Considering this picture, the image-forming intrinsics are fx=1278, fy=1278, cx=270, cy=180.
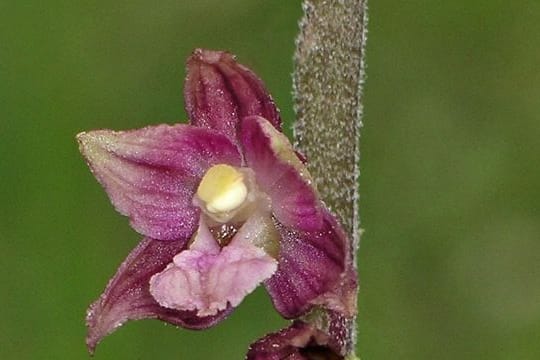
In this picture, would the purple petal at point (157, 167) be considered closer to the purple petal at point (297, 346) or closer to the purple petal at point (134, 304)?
the purple petal at point (134, 304)

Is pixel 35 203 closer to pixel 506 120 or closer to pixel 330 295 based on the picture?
pixel 506 120

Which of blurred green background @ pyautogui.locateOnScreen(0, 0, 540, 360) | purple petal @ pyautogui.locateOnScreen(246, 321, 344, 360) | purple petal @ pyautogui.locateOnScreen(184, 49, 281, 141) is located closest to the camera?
purple petal @ pyautogui.locateOnScreen(246, 321, 344, 360)

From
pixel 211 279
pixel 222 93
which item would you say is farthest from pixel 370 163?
pixel 211 279

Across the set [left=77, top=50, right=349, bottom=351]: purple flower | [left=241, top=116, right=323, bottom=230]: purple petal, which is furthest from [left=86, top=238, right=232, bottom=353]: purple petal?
[left=241, top=116, right=323, bottom=230]: purple petal

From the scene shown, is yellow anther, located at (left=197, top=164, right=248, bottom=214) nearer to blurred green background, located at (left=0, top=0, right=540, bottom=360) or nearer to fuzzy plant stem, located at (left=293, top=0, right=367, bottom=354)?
Answer: fuzzy plant stem, located at (left=293, top=0, right=367, bottom=354)

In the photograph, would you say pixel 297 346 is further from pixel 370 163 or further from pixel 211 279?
pixel 370 163

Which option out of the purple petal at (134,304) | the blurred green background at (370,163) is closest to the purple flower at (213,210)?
the purple petal at (134,304)
